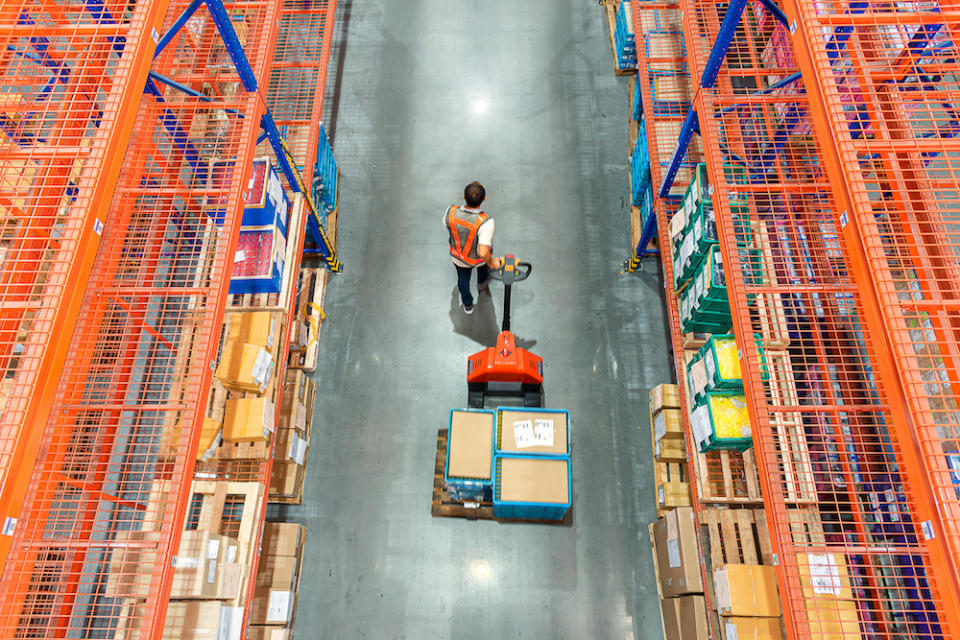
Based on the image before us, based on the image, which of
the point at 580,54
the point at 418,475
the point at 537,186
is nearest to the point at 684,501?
the point at 418,475

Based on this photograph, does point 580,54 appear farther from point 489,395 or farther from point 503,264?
point 489,395

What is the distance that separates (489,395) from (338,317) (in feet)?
7.62

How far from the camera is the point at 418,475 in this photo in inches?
249

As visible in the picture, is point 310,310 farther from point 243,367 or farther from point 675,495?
point 675,495

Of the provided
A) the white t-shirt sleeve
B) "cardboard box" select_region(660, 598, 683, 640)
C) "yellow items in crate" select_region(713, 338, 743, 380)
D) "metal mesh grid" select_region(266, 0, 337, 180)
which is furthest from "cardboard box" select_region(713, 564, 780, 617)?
"metal mesh grid" select_region(266, 0, 337, 180)

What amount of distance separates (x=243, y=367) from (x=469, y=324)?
2.95 metres

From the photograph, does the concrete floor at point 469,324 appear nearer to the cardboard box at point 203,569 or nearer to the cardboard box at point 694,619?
the cardboard box at point 694,619

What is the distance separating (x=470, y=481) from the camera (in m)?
5.50

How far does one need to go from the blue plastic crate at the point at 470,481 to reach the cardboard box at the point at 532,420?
11cm

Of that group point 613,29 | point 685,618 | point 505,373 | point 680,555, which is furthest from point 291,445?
point 613,29

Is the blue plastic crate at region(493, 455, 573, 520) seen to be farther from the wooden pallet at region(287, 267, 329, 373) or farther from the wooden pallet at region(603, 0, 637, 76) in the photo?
the wooden pallet at region(603, 0, 637, 76)

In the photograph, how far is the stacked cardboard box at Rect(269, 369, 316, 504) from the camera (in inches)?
232

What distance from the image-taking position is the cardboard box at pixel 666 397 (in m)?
6.00

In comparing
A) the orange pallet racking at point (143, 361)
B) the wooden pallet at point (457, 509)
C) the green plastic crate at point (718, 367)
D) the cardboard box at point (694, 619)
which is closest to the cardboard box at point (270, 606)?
the orange pallet racking at point (143, 361)
